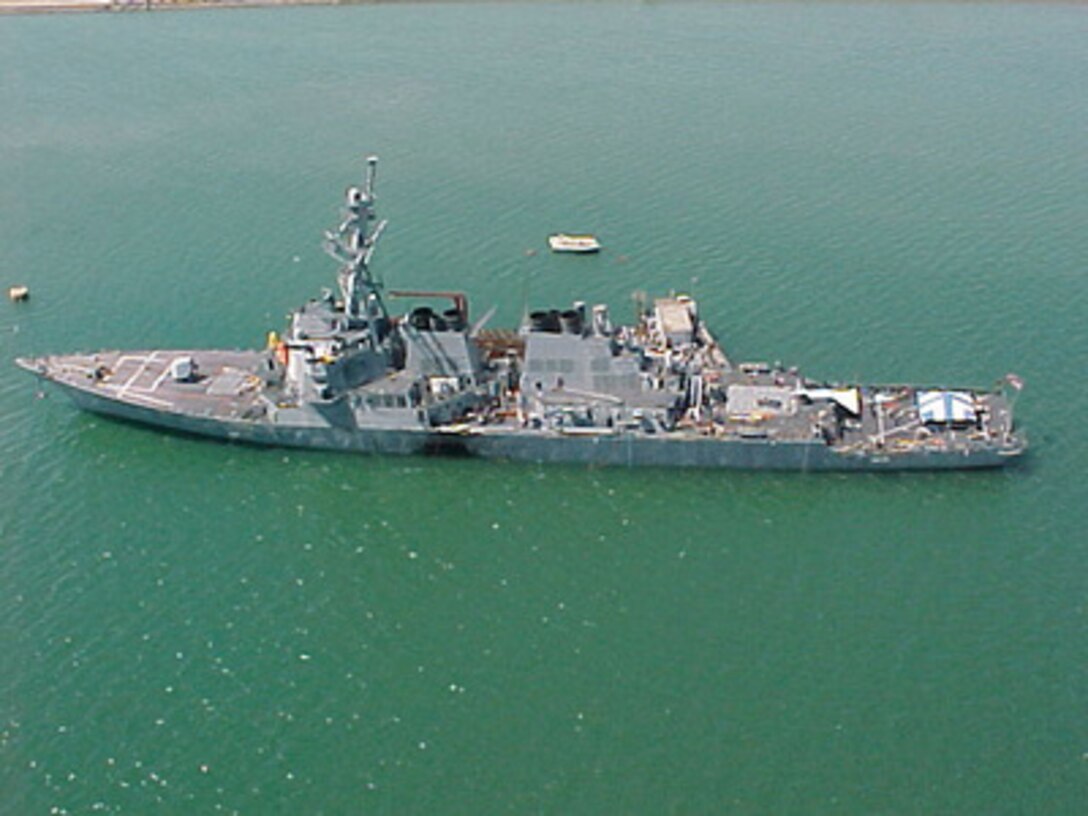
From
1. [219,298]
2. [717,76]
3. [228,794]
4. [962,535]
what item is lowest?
[228,794]

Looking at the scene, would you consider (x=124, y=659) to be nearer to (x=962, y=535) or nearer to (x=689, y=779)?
(x=689, y=779)

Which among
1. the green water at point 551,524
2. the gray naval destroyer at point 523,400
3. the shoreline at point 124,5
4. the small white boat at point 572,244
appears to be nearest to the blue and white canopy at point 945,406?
the gray naval destroyer at point 523,400

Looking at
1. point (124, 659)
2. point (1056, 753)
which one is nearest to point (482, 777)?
point (124, 659)

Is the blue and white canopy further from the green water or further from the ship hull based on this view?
the green water

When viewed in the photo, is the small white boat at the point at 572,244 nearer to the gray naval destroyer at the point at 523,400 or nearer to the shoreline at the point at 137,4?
the gray naval destroyer at the point at 523,400

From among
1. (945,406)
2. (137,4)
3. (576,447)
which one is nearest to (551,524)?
(576,447)

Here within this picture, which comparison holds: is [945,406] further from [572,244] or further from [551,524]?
[572,244]

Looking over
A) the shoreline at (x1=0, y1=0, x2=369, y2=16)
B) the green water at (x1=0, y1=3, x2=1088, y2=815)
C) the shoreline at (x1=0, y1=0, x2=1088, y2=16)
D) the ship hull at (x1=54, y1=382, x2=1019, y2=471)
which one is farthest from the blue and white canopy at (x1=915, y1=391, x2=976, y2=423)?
the shoreline at (x1=0, y1=0, x2=369, y2=16)
